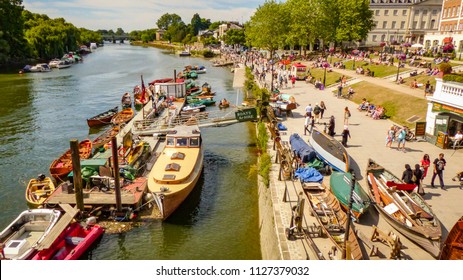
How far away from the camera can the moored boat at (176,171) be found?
69.2ft

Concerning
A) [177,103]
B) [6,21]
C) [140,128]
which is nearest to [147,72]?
[6,21]

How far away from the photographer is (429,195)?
19.6 meters

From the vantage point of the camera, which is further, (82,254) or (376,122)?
(376,122)

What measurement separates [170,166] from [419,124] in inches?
797

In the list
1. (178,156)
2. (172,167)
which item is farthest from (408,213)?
(178,156)

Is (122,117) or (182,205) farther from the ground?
(122,117)

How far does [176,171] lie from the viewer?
2303 cm

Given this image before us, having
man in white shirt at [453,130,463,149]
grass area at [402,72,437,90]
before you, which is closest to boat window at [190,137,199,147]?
man in white shirt at [453,130,463,149]

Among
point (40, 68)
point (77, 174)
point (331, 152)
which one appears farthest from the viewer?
point (40, 68)

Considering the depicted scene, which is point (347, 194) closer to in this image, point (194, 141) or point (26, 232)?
point (194, 141)

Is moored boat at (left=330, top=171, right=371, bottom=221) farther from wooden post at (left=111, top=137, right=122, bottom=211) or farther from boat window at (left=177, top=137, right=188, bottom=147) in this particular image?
wooden post at (left=111, top=137, right=122, bottom=211)

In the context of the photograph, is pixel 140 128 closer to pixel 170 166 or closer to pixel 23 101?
pixel 170 166

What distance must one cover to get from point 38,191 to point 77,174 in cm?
573

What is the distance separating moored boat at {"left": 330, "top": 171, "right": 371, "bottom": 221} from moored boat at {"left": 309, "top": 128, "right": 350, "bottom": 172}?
2.31m
